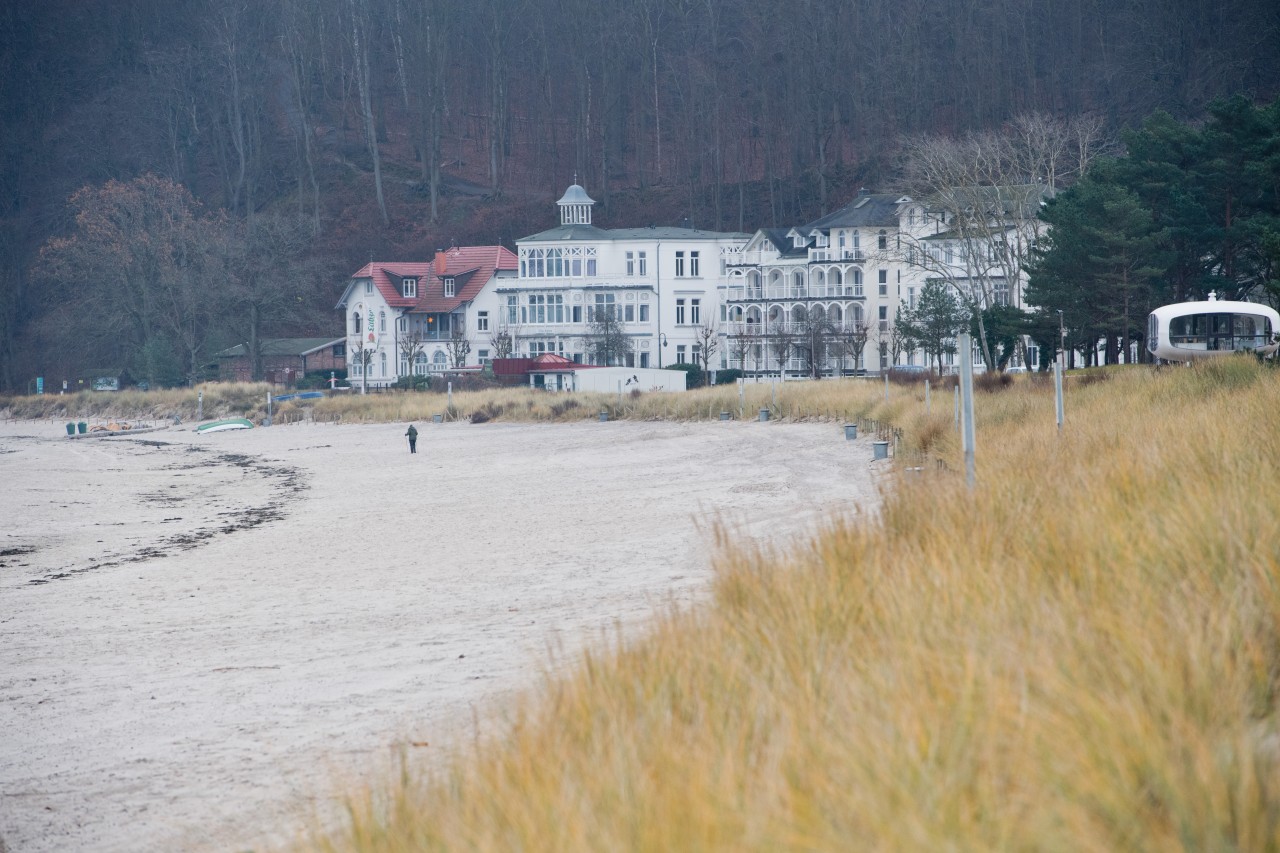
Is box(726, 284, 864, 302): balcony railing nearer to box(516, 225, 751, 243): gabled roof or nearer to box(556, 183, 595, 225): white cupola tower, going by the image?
box(516, 225, 751, 243): gabled roof

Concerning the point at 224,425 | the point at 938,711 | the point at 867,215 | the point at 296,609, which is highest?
the point at 867,215

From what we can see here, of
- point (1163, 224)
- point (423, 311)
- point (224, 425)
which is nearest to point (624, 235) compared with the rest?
point (423, 311)

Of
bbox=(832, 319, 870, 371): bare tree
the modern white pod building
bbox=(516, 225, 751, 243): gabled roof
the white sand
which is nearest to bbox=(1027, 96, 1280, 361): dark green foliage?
the modern white pod building

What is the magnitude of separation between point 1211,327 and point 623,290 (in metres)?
50.9

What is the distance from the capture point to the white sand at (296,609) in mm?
7133

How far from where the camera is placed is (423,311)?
8375 centimetres

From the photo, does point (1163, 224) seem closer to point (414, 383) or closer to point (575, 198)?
point (414, 383)

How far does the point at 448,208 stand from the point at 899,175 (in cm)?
3770

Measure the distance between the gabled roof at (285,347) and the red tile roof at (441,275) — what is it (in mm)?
5640

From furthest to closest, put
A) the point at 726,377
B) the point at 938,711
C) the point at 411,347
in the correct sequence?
the point at 411,347 → the point at 726,377 → the point at 938,711

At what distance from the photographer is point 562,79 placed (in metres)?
121

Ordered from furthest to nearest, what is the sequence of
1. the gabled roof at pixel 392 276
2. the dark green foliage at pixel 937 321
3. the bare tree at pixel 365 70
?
the bare tree at pixel 365 70 < the gabled roof at pixel 392 276 < the dark green foliage at pixel 937 321

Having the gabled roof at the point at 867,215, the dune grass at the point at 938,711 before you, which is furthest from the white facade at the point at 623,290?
the dune grass at the point at 938,711

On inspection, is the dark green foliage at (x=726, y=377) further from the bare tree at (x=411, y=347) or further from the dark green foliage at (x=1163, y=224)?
the dark green foliage at (x=1163, y=224)
